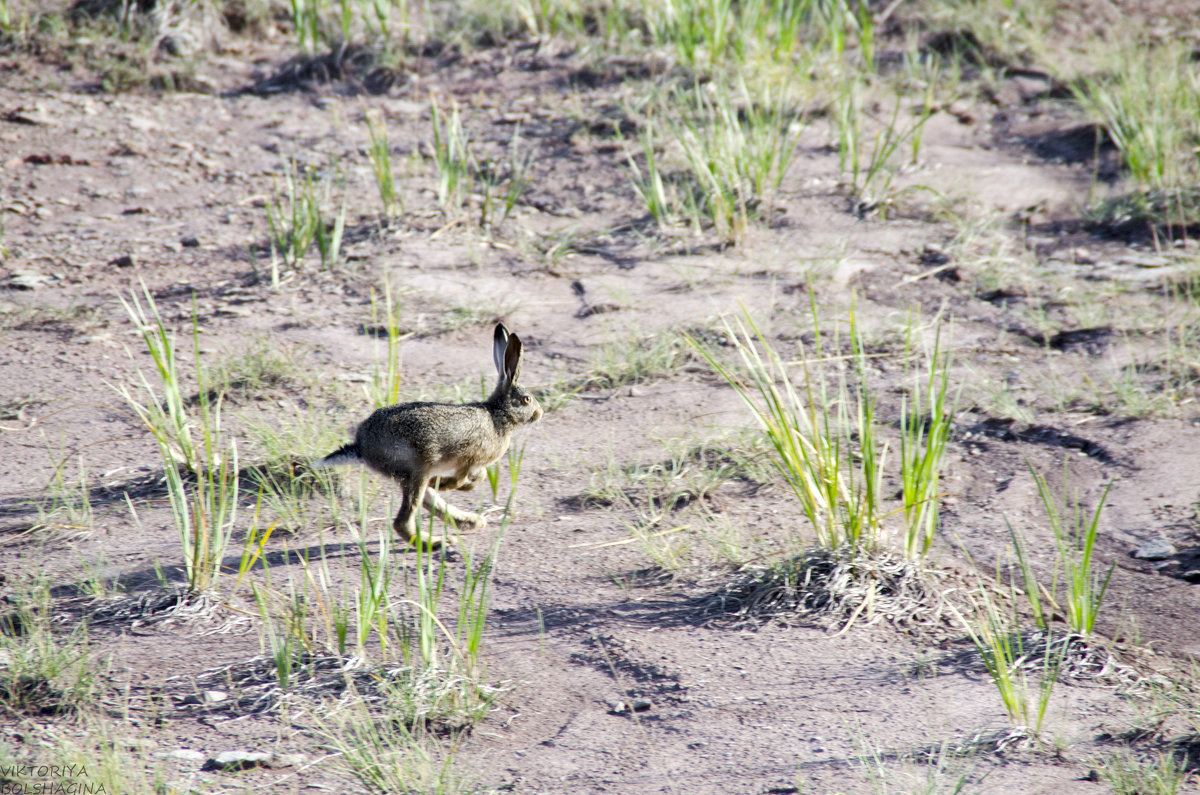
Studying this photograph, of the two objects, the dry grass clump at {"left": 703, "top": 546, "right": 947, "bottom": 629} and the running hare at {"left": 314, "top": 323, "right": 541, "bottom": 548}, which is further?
the running hare at {"left": 314, "top": 323, "right": 541, "bottom": 548}

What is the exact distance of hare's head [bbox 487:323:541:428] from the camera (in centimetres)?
357

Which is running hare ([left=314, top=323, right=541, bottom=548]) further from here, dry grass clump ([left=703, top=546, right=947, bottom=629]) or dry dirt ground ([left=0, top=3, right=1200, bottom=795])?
dry grass clump ([left=703, top=546, right=947, bottom=629])

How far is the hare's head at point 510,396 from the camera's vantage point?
3.57 m

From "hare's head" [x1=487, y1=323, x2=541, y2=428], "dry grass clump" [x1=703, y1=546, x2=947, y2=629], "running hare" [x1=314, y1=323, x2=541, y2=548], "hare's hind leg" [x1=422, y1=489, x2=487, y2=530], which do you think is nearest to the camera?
"dry grass clump" [x1=703, y1=546, x2=947, y2=629]

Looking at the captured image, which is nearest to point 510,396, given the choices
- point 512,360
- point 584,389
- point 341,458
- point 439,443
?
point 512,360

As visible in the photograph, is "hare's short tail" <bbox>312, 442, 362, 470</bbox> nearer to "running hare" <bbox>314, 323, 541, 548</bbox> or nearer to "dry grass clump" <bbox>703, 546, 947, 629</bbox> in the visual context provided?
"running hare" <bbox>314, 323, 541, 548</bbox>

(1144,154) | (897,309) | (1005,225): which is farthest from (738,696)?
(1144,154)

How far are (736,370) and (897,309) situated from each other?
114 cm

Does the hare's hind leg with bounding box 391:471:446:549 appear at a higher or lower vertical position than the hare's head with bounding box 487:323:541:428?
lower

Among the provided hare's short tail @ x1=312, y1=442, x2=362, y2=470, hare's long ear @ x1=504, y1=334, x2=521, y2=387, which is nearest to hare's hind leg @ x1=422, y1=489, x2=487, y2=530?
hare's short tail @ x1=312, y1=442, x2=362, y2=470

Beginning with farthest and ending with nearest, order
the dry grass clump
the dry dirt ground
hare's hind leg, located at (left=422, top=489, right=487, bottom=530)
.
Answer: hare's hind leg, located at (left=422, top=489, right=487, bottom=530) < the dry grass clump < the dry dirt ground

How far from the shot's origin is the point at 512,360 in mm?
3559

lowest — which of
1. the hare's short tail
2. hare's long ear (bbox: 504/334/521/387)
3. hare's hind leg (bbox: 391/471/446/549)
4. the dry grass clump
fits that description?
the dry grass clump

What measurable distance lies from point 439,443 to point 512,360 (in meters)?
0.46
